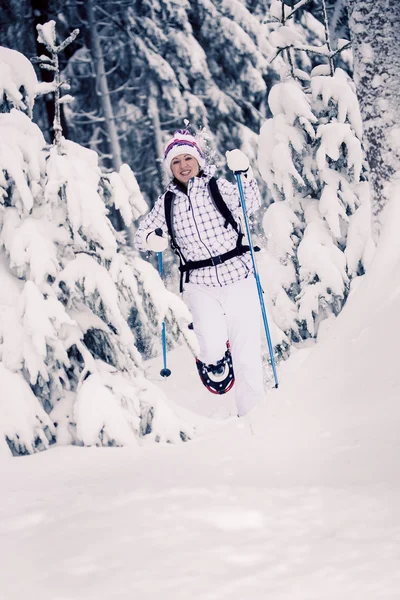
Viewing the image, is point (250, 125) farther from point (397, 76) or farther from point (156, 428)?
point (156, 428)

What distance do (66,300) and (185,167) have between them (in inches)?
61.7

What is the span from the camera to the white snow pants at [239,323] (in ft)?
19.5

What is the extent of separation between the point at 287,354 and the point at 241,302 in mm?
4067

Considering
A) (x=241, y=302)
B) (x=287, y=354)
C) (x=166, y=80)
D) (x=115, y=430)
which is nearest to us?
(x=115, y=430)

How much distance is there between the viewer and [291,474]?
3.27 meters

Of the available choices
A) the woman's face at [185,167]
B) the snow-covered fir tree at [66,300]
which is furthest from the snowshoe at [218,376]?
the woman's face at [185,167]

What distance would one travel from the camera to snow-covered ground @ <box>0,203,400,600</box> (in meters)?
2.13

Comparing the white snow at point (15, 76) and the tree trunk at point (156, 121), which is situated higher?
the tree trunk at point (156, 121)

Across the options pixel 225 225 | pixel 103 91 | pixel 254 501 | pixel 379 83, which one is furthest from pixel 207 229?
pixel 103 91

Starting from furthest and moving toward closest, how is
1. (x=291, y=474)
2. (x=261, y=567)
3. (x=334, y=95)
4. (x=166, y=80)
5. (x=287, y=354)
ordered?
(x=166, y=80)
(x=287, y=354)
(x=334, y=95)
(x=291, y=474)
(x=261, y=567)

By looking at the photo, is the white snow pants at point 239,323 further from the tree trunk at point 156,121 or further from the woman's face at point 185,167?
the tree trunk at point 156,121

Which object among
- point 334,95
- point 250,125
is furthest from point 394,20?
point 250,125

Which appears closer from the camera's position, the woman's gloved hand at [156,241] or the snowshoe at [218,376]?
the woman's gloved hand at [156,241]

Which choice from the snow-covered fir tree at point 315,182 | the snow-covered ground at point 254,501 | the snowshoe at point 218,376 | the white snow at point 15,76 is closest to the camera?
the snow-covered ground at point 254,501
